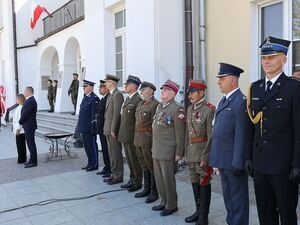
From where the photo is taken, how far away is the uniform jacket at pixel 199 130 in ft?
13.4

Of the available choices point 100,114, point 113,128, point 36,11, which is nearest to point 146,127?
point 113,128

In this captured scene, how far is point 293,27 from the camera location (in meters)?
5.68

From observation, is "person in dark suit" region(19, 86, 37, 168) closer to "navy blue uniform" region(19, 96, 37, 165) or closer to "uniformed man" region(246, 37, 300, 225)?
"navy blue uniform" region(19, 96, 37, 165)

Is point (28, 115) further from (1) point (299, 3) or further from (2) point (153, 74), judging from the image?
(1) point (299, 3)

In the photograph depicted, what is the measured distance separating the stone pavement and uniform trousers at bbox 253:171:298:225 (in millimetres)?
1208

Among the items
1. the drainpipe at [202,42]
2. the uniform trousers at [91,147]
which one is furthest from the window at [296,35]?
the uniform trousers at [91,147]

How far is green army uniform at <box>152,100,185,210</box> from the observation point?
4586 mm

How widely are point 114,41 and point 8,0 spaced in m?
12.3

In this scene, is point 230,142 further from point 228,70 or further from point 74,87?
point 74,87

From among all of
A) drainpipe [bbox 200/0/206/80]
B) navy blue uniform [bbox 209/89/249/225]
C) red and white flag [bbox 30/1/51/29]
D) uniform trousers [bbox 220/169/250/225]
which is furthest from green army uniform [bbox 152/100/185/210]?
red and white flag [bbox 30/1/51/29]

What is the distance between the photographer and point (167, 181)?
4668mm

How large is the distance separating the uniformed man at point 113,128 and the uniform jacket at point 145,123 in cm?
101

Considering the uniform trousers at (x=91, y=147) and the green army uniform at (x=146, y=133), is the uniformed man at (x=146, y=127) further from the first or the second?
the uniform trousers at (x=91, y=147)

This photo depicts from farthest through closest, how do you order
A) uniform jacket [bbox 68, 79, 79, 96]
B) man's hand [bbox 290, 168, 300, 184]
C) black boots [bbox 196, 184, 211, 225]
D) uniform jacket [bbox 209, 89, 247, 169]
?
uniform jacket [bbox 68, 79, 79, 96], black boots [bbox 196, 184, 211, 225], uniform jacket [bbox 209, 89, 247, 169], man's hand [bbox 290, 168, 300, 184]
